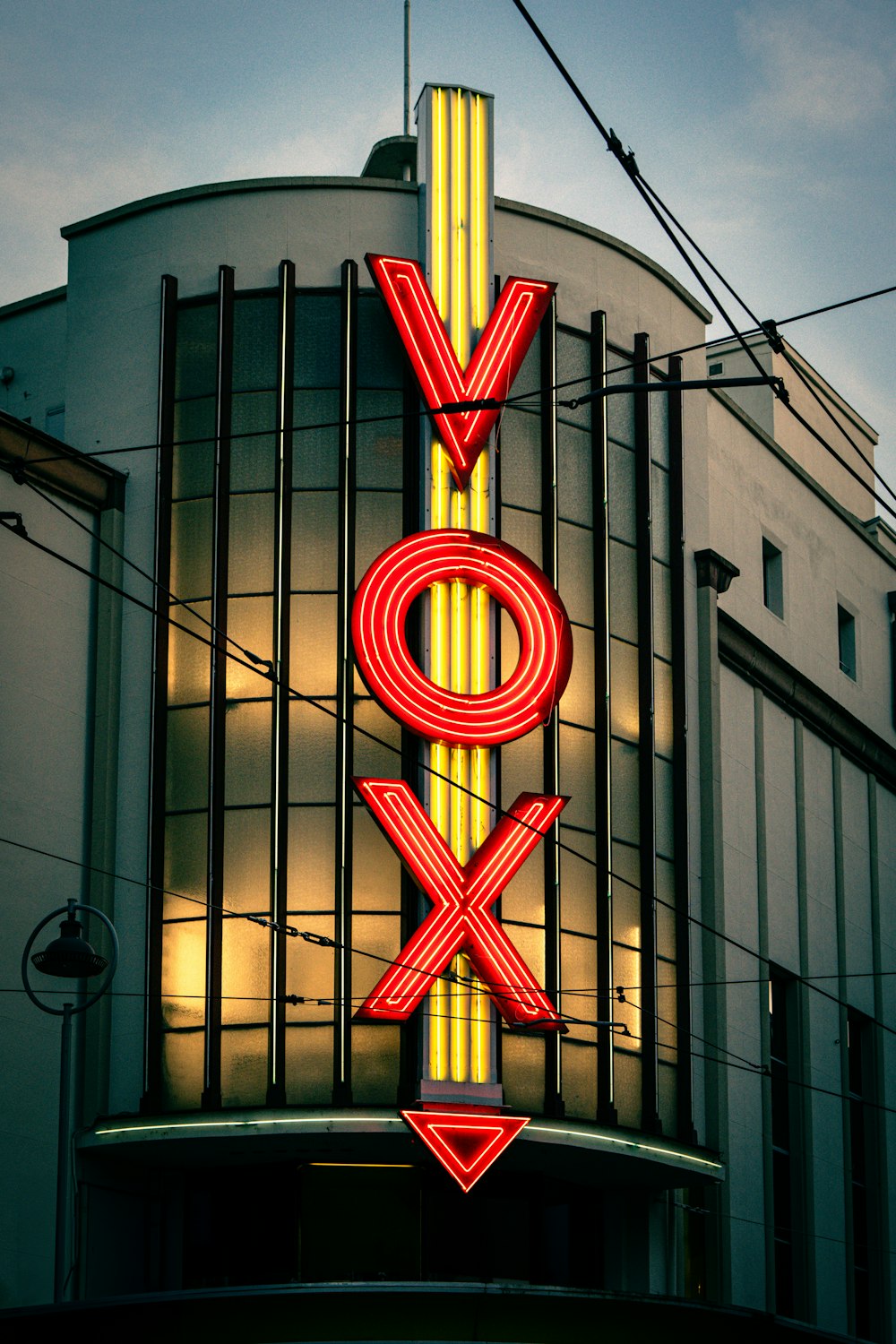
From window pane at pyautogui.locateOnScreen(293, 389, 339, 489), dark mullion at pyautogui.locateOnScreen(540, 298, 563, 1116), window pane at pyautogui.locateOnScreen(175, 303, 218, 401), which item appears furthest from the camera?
window pane at pyautogui.locateOnScreen(175, 303, 218, 401)

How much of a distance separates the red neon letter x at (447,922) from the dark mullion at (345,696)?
61 cm

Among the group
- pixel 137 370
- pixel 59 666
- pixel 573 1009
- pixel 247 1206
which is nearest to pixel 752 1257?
pixel 573 1009

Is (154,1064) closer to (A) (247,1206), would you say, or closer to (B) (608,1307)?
(A) (247,1206)

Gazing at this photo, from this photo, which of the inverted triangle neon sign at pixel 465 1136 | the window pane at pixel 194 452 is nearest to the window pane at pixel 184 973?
the inverted triangle neon sign at pixel 465 1136

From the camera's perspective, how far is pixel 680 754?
115 feet

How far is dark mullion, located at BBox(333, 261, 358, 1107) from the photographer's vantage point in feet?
98.8

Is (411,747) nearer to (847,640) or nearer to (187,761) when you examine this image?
(187,761)

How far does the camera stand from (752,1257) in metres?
35.5

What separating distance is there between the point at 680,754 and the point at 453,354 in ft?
25.2

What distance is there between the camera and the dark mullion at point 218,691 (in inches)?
1197

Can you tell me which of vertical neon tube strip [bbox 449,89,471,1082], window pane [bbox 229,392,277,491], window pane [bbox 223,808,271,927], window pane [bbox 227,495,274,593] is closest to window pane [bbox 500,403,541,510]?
vertical neon tube strip [bbox 449,89,471,1082]

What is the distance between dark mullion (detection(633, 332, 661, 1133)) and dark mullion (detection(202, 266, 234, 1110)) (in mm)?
6611

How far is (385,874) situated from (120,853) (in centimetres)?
A: 415

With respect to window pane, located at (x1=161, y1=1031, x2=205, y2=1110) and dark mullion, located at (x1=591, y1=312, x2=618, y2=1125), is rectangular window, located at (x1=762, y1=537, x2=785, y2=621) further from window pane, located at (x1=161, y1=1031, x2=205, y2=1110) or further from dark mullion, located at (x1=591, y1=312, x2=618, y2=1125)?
window pane, located at (x1=161, y1=1031, x2=205, y2=1110)
